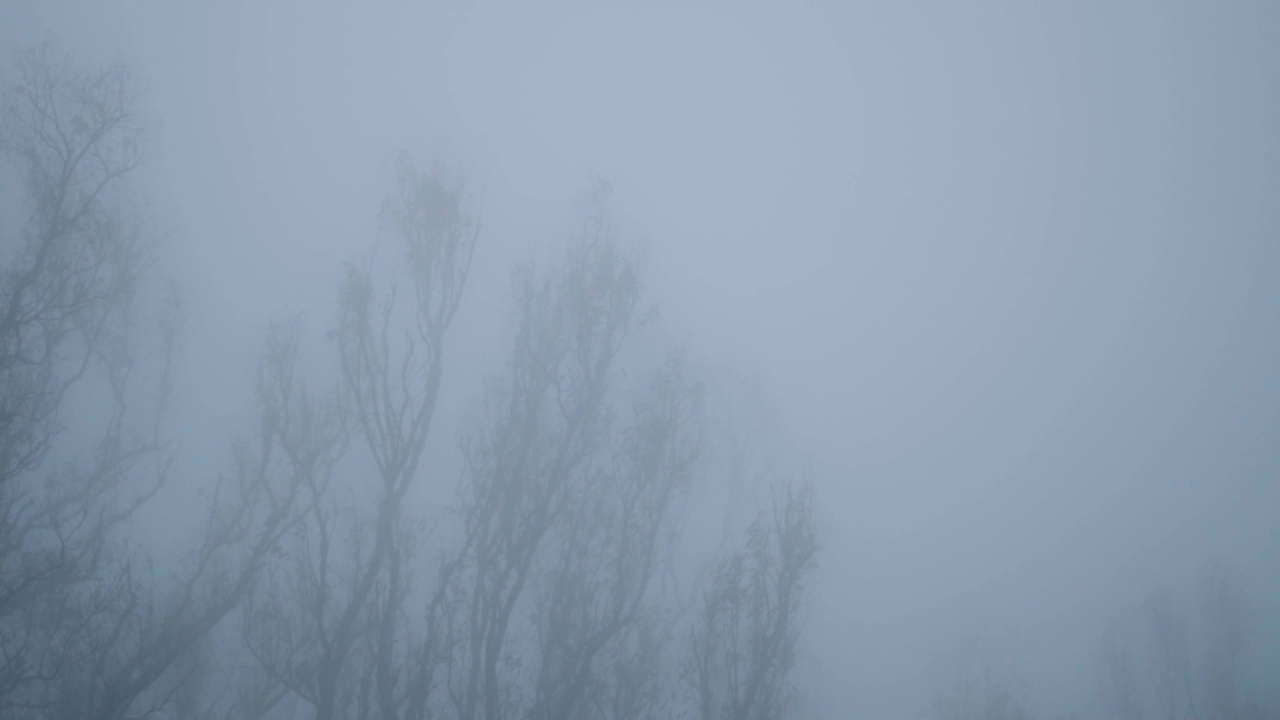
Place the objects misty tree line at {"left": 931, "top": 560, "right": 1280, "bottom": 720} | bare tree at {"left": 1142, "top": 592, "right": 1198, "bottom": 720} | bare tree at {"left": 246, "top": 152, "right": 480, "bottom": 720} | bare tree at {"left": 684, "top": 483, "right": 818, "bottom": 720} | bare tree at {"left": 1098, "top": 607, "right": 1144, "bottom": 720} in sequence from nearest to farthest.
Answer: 1. bare tree at {"left": 246, "top": 152, "right": 480, "bottom": 720}
2. bare tree at {"left": 684, "top": 483, "right": 818, "bottom": 720}
3. misty tree line at {"left": 931, "top": 560, "right": 1280, "bottom": 720}
4. bare tree at {"left": 1142, "top": 592, "right": 1198, "bottom": 720}
5. bare tree at {"left": 1098, "top": 607, "right": 1144, "bottom": 720}

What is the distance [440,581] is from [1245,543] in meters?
107

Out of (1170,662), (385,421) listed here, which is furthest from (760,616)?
(1170,662)

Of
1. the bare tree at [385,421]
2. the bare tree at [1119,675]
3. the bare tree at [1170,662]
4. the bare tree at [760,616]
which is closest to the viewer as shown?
the bare tree at [385,421]

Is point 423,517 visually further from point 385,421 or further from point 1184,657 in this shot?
point 1184,657

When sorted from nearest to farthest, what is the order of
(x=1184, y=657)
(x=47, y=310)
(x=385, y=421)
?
1. (x=47, y=310)
2. (x=385, y=421)
3. (x=1184, y=657)

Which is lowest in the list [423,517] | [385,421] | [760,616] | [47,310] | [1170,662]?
[760,616]

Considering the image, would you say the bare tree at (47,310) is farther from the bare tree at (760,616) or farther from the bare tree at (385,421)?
the bare tree at (760,616)

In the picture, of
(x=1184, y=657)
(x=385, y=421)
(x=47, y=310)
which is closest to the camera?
(x=47, y=310)

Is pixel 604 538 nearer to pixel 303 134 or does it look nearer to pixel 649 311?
pixel 649 311

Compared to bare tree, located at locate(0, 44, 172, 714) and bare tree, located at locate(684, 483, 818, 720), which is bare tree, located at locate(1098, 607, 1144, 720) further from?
bare tree, located at locate(0, 44, 172, 714)

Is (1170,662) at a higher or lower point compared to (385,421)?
higher

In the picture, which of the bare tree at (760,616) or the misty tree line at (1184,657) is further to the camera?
the misty tree line at (1184,657)

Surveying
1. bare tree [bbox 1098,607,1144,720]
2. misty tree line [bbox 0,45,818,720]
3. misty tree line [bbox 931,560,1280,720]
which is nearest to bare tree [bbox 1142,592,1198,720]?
misty tree line [bbox 931,560,1280,720]

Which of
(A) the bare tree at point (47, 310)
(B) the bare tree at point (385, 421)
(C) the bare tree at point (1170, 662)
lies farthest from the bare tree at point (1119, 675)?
(A) the bare tree at point (47, 310)
